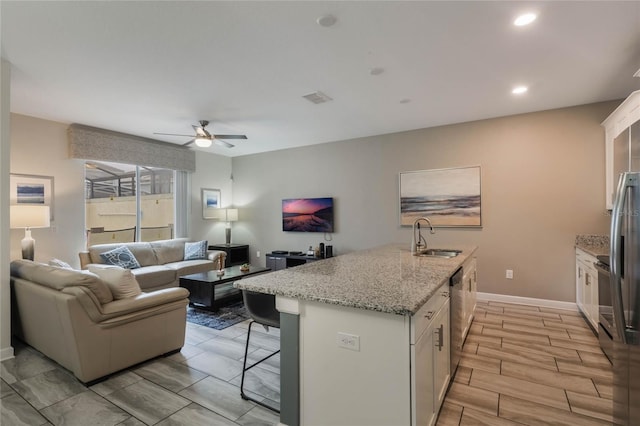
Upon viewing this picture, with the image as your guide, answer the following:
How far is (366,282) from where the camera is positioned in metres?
1.83

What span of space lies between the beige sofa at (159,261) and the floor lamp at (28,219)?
858 millimetres

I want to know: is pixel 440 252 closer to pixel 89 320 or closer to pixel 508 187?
pixel 508 187

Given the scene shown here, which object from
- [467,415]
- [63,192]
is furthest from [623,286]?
[63,192]

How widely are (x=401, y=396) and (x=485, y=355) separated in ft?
6.02

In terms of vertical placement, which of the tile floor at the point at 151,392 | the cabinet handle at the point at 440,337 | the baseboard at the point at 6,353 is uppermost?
the cabinet handle at the point at 440,337

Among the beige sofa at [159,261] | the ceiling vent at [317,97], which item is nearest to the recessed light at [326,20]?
the ceiling vent at [317,97]

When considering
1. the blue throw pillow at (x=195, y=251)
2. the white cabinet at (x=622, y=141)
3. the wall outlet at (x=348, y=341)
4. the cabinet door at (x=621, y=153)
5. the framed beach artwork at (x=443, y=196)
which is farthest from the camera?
the blue throw pillow at (x=195, y=251)

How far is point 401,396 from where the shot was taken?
143 centimetres

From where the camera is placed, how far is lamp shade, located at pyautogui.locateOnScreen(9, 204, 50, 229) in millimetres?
3387

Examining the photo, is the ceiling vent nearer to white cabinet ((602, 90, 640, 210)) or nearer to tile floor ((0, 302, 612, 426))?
tile floor ((0, 302, 612, 426))

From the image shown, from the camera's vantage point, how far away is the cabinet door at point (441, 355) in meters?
1.81

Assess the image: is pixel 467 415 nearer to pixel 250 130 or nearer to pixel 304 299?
pixel 304 299

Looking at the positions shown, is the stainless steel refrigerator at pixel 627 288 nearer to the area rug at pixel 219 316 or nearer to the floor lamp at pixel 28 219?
the area rug at pixel 219 316

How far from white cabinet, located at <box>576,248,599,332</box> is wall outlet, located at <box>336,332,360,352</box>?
2867mm
